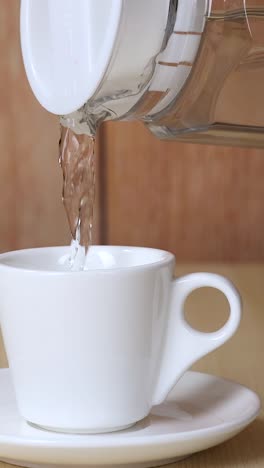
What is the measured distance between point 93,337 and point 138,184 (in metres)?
0.92

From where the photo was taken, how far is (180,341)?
1.74 ft

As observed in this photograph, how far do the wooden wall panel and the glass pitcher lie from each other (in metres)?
0.75

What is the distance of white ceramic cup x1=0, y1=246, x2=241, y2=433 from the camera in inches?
19.3

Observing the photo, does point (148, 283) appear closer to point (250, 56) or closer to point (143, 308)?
point (143, 308)

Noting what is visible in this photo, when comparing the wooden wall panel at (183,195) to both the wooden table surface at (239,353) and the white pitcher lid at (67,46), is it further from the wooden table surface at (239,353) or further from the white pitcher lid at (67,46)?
the white pitcher lid at (67,46)

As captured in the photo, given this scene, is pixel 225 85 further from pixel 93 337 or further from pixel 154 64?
pixel 93 337

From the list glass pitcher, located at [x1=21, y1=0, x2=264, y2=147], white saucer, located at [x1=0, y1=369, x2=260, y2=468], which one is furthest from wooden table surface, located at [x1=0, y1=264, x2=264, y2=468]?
glass pitcher, located at [x1=21, y1=0, x2=264, y2=147]

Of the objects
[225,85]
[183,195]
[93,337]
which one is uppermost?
[225,85]

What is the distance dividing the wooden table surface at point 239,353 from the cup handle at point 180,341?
0.04 m

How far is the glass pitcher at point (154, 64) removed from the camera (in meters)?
0.52

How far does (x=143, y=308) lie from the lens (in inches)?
19.8

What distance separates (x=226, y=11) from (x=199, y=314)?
1.13 ft

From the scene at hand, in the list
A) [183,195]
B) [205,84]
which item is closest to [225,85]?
[205,84]

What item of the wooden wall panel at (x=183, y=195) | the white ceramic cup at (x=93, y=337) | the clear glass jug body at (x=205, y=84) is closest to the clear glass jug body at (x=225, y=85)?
the clear glass jug body at (x=205, y=84)
